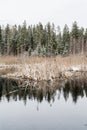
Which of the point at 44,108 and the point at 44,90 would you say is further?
the point at 44,90

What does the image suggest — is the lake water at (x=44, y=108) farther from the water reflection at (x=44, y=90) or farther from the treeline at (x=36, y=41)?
the treeline at (x=36, y=41)

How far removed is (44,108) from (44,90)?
3999mm

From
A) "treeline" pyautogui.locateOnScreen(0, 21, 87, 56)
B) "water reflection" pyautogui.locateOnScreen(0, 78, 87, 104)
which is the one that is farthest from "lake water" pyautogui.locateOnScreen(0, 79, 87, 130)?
"treeline" pyautogui.locateOnScreen(0, 21, 87, 56)

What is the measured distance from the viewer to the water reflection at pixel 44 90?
15961 mm

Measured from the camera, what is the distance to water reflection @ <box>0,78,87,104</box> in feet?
52.4

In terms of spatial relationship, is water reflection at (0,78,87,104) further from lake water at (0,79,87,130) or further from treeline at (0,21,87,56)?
treeline at (0,21,87,56)

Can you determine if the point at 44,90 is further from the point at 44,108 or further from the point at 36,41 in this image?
the point at 36,41

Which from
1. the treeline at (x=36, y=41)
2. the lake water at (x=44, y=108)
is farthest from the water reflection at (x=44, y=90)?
the treeline at (x=36, y=41)

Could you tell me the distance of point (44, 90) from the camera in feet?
57.8

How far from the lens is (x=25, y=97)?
627 inches

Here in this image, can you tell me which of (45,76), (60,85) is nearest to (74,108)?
(60,85)

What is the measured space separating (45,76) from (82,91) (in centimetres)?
375

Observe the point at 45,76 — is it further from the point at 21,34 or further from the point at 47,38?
the point at 47,38

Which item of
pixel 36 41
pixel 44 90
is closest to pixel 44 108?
pixel 44 90
